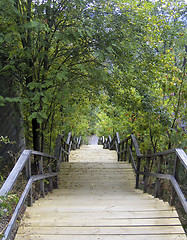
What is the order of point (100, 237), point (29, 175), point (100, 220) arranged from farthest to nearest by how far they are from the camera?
point (29, 175), point (100, 220), point (100, 237)

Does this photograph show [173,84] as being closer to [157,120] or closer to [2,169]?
[157,120]

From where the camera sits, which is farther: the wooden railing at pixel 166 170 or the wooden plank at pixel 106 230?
the wooden railing at pixel 166 170

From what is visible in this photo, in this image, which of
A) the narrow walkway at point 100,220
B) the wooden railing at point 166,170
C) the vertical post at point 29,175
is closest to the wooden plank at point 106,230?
the narrow walkway at point 100,220

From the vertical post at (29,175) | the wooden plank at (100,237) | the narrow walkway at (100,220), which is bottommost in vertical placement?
the narrow walkway at (100,220)

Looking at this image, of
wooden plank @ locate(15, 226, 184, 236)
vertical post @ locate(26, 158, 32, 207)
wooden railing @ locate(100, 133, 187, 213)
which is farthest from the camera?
vertical post @ locate(26, 158, 32, 207)

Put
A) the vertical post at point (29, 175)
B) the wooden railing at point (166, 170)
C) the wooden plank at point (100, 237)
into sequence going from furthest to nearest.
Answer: the vertical post at point (29, 175), the wooden railing at point (166, 170), the wooden plank at point (100, 237)

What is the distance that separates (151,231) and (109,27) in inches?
140

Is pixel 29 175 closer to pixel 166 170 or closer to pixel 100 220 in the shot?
pixel 100 220

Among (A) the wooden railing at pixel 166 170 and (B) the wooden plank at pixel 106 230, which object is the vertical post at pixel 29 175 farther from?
(A) the wooden railing at pixel 166 170

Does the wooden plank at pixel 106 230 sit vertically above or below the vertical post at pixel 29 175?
below

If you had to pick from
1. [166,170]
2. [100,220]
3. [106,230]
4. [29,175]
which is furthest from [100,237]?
[166,170]

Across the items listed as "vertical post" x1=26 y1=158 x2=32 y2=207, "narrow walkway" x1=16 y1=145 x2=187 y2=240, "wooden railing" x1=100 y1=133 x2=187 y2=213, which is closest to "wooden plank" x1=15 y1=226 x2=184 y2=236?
"narrow walkway" x1=16 y1=145 x2=187 y2=240

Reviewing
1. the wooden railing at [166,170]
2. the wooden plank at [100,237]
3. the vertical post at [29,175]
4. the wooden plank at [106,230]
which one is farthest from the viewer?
the vertical post at [29,175]

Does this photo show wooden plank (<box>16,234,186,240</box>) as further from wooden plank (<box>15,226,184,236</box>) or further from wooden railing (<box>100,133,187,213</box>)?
wooden railing (<box>100,133,187,213</box>)
